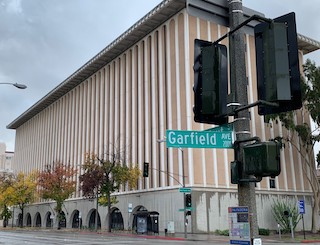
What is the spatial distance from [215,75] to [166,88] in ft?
155

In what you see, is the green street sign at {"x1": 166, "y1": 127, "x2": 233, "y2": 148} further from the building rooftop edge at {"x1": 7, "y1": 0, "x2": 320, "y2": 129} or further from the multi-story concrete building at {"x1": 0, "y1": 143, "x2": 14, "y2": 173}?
A: the multi-story concrete building at {"x1": 0, "y1": 143, "x2": 14, "y2": 173}

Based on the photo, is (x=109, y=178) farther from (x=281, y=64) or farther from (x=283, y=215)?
(x=281, y=64)

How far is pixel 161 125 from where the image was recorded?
172 feet

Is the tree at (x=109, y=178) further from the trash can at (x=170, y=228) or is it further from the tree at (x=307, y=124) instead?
the tree at (x=307, y=124)

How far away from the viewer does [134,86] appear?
59031mm

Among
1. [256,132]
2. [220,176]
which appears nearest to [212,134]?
[220,176]

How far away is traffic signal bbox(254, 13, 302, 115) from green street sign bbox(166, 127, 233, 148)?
0.78m

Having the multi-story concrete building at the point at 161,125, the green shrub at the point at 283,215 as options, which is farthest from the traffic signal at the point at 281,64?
the green shrub at the point at 283,215

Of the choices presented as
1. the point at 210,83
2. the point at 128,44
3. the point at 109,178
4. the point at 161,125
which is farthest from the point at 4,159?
the point at 210,83

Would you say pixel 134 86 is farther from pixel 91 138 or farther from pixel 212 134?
pixel 212 134

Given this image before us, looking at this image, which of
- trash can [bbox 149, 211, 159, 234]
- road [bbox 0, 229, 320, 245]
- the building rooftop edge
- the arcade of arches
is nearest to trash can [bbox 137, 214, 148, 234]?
trash can [bbox 149, 211, 159, 234]

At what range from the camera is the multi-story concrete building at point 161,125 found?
1896 inches

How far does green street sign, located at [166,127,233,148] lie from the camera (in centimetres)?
560

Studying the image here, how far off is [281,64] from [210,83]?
1.07 metres
